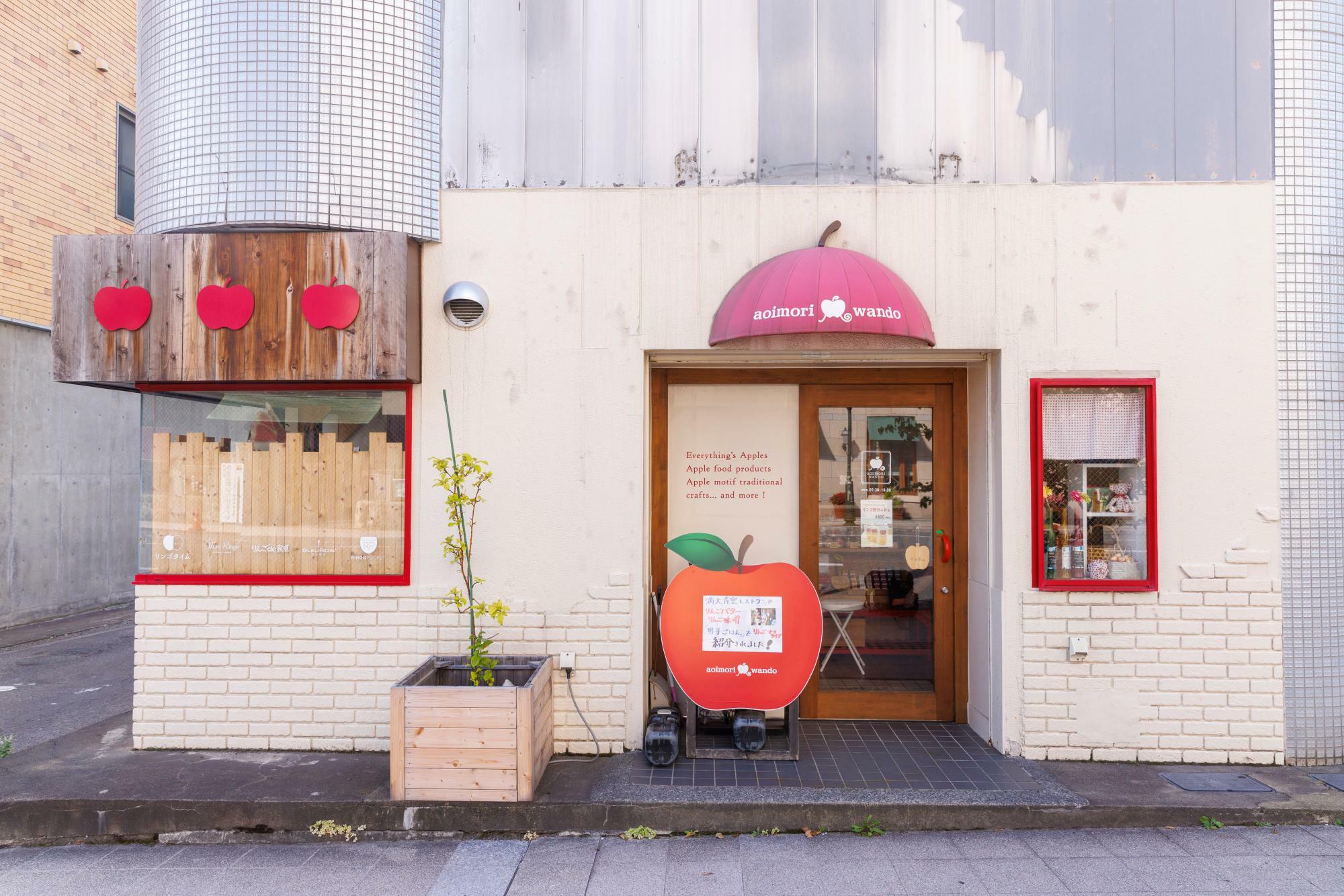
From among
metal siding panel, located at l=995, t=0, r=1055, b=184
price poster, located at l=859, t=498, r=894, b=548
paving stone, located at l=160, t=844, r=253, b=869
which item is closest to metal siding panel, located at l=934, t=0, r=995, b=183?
metal siding panel, located at l=995, t=0, r=1055, b=184

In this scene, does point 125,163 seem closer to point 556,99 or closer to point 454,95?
point 454,95

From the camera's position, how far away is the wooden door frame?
637 cm

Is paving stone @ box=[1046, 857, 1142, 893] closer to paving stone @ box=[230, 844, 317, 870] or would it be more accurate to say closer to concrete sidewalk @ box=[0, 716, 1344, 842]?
concrete sidewalk @ box=[0, 716, 1344, 842]

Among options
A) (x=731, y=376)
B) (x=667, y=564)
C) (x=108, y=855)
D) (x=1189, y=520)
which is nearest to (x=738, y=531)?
(x=667, y=564)

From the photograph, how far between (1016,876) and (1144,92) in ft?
17.1

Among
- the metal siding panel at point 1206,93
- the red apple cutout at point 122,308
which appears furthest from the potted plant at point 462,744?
the metal siding panel at point 1206,93

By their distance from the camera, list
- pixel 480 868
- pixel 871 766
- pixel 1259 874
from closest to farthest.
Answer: pixel 1259 874 < pixel 480 868 < pixel 871 766

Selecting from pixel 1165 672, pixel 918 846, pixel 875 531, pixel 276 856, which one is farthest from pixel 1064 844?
pixel 276 856

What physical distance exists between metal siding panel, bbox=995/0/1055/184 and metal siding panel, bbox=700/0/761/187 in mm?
1737

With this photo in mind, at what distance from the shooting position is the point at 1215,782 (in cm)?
516

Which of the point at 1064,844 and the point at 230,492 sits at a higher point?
the point at 230,492

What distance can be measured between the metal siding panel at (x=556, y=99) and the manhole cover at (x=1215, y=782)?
5.71m

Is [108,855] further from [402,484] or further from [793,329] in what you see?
[793,329]

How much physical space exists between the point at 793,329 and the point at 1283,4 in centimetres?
428
